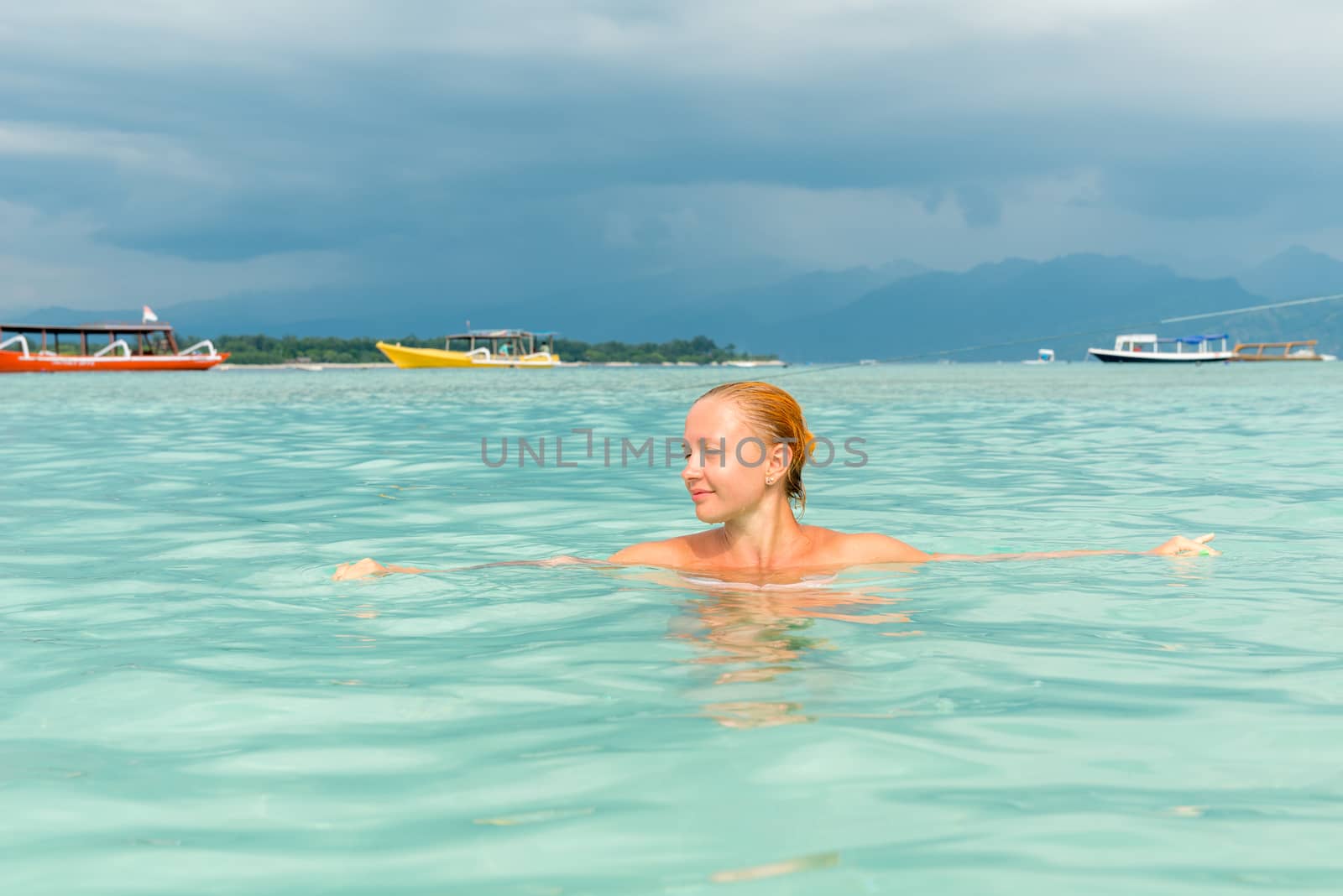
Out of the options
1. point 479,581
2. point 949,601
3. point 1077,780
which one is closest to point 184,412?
Result: point 479,581

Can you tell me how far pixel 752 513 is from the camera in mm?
5035

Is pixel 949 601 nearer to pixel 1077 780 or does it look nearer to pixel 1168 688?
pixel 1168 688

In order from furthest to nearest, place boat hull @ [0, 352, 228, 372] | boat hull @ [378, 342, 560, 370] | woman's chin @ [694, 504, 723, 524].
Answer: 1. boat hull @ [378, 342, 560, 370]
2. boat hull @ [0, 352, 228, 372]
3. woman's chin @ [694, 504, 723, 524]

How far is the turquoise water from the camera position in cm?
247

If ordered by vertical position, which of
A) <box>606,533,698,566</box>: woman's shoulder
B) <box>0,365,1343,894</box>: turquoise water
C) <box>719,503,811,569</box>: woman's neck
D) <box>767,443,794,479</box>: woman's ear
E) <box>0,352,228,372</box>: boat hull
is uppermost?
<box>0,352,228,372</box>: boat hull

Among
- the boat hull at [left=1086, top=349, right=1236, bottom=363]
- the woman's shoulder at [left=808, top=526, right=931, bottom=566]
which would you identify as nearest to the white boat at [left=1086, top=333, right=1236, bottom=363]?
the boat hull at [left=1086, top=349, right=1236, bottom=363]

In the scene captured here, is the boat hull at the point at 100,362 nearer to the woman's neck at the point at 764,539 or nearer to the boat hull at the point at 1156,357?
the boat hull at the point at 1156,357

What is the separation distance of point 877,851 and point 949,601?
9.00 feet

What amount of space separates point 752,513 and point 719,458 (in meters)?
0.49

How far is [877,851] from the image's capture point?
246 cm

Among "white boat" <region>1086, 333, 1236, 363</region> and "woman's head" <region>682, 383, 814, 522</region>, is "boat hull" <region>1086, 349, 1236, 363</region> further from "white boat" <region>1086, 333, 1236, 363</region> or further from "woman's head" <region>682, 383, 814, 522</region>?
"woman's head" <region>682, 383, 814, 522</region>

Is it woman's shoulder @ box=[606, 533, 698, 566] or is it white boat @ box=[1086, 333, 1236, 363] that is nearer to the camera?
woman's shoulder @ box=[606, 533, 698, 566]

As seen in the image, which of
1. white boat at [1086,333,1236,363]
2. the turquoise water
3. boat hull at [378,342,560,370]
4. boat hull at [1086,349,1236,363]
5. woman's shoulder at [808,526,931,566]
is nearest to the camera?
the turquoise water

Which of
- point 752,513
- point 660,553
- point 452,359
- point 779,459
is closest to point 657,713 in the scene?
point 779,459
